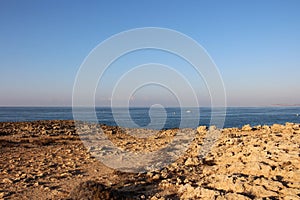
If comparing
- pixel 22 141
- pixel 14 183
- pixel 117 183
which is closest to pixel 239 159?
pixel 117 183

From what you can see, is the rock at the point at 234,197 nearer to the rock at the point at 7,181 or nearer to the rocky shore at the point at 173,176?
the rocky shore at the point at 173,176

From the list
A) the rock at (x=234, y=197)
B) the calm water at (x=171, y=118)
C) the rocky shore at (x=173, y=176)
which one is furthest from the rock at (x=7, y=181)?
the calm water at (x=171, y=118)

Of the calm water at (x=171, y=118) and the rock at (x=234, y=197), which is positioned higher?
the rock at (x=234, y=197)

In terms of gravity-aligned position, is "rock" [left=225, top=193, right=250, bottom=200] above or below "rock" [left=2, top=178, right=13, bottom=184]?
above

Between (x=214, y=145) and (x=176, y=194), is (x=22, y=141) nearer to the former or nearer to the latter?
(x=214, y=145)

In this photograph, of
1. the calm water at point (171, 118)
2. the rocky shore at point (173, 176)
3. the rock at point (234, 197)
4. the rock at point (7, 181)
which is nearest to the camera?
the rock at point (234, 197)

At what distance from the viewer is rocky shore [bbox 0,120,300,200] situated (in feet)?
26.1

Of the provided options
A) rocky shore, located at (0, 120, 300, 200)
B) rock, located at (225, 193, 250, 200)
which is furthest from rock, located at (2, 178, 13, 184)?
rock, located at (225, 193, 250, 200)

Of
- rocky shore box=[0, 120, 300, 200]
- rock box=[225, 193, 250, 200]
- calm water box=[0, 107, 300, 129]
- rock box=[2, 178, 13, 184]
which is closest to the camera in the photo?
rock box=[225, 193, 250, 200]

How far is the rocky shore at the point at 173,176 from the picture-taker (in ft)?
26.1

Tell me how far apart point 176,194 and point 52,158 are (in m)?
7.85

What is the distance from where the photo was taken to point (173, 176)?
1046 centimetres

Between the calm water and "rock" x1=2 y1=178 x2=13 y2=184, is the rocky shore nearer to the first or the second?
"rock" x1=2 y1=178 x2=13 y2=184

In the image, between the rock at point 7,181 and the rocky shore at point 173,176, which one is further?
the rock at point 7,181
